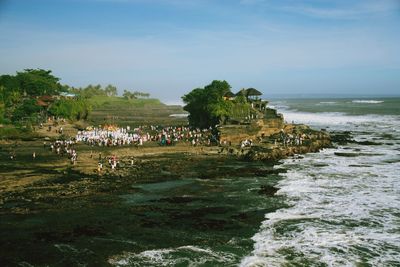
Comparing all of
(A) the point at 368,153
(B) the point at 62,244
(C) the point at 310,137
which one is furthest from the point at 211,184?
(C) the point at 310,137

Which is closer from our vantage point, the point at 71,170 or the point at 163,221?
the point at 163,221

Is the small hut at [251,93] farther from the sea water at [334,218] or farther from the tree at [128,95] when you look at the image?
the tree at [128,95]

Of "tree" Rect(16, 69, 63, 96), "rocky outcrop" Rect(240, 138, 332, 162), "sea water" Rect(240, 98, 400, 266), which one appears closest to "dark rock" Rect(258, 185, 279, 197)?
"sea water" Rect(240, 98, 400, 266)

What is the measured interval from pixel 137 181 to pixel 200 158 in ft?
35.1

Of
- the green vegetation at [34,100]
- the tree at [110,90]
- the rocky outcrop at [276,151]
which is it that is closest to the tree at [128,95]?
the tree at [110,90]

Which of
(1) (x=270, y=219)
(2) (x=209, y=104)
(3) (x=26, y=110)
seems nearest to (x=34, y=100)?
(3) (x=26, y=110)

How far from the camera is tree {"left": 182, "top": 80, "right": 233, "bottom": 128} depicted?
56875 mm

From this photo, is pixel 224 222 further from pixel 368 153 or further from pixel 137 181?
pixel 368 153

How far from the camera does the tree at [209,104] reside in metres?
56.9

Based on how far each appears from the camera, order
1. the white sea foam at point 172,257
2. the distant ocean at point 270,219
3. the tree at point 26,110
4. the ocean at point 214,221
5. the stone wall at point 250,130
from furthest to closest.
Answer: the tree at point 26,110 < the stone wall at point 250,130 < the distant ocean at point 270,219 < the ocean at point 214,221 < the white sea foam at point 172,257

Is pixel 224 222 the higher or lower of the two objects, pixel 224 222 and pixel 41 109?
the lower

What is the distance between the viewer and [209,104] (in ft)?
190

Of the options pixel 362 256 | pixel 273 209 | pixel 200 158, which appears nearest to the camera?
pixel 362 256

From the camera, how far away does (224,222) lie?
21.8m
